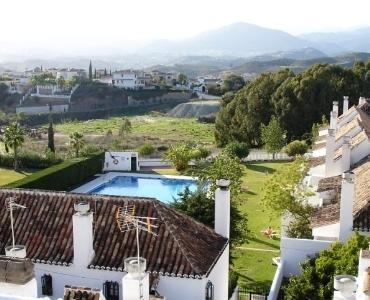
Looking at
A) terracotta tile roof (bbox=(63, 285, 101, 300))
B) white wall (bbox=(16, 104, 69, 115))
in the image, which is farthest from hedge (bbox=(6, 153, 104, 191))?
white wall (bbox=(16, 104, 69, 115))

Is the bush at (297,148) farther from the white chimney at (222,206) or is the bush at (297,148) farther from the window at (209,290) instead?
the window at (209,290)

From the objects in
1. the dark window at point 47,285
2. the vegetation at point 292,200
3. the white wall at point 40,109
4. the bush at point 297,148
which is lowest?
the white wall at point 40,109

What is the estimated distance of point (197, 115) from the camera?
122m

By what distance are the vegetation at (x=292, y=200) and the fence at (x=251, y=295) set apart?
12.0ft

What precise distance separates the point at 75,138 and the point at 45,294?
1396 inches

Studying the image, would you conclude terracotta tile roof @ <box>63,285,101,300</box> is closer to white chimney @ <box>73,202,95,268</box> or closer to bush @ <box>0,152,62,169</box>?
white chimney @ <box>73,202,95,268</box>

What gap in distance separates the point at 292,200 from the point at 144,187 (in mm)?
22109

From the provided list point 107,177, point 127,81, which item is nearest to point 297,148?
point 107,177

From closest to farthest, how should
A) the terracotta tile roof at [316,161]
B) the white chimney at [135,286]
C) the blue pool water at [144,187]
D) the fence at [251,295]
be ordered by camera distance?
the white chimney at [135,286]
the fence at [251,295]
the terracotta tile roof at [316,161]
the blue pool water at [144,187]

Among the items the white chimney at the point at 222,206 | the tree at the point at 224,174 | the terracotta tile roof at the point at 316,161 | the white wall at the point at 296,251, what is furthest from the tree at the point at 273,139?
the white chimney at the point at 222,206

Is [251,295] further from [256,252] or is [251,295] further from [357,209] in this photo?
[256,252]

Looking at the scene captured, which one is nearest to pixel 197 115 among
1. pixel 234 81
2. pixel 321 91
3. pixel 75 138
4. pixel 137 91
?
pixel 137 91

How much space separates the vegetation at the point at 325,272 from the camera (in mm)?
18172

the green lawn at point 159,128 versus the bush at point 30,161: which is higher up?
the bush at point 30,161
